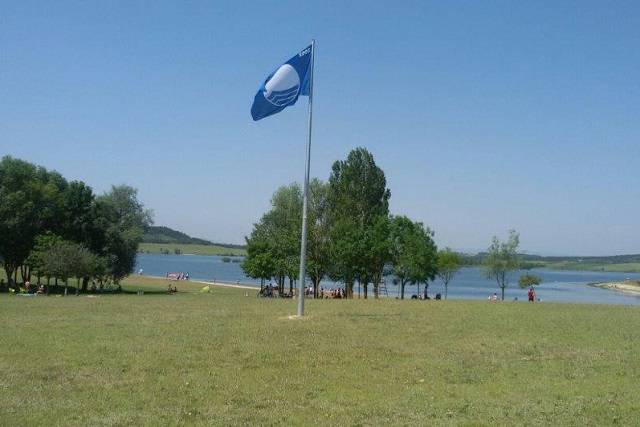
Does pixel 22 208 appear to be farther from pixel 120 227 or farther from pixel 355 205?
pixel 355 205

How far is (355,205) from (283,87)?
124ft

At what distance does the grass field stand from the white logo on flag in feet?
25.9

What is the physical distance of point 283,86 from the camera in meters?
23.8

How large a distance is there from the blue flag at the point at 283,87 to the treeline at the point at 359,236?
3424 centimetres

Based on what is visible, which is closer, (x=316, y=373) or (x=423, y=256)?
(x=316, y=373)

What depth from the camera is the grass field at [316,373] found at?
9.50 meters

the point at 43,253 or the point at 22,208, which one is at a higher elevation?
the point at 22,208

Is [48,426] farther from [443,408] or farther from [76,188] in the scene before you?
[76,188]

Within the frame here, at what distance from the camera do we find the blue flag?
77.8 ft

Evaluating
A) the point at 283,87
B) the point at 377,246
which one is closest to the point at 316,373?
the point at 283,87

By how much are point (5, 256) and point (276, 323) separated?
4426 cm

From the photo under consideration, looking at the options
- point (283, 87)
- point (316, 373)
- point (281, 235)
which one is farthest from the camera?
point (281, 235)

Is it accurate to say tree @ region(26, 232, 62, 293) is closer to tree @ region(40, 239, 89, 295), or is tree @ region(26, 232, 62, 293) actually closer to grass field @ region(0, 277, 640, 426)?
tree @ region(40, 239, 89, 295)

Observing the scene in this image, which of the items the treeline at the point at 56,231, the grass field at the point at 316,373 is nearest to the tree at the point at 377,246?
the treeline at the point at 56,231
